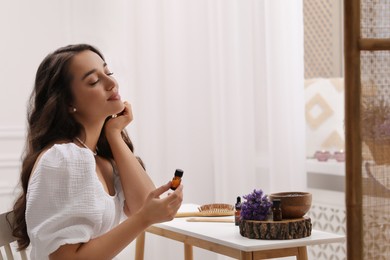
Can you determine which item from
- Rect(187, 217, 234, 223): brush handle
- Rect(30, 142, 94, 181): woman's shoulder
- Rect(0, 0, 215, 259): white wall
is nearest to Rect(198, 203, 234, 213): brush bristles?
Rect(187, 217, 234, 223): brush handle

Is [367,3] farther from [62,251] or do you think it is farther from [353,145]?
[62,251]

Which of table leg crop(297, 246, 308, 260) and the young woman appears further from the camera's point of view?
table leg crop(297, 246, 308, 260)

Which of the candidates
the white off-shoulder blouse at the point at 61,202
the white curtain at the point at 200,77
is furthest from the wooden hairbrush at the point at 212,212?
the white off-shoulder blouse at the point at 61,202

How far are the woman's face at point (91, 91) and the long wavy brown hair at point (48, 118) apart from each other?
0.8 inches

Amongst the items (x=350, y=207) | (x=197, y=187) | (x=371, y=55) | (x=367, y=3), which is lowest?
(x=197, y=187)

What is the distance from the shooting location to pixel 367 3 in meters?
1.57

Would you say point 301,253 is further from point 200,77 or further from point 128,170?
point 200,77

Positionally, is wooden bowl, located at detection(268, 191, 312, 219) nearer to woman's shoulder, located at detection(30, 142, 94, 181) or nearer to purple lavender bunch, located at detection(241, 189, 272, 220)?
purple lavender bunch, located at detection(241, 189, 272, 220)

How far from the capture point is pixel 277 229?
2.27 m

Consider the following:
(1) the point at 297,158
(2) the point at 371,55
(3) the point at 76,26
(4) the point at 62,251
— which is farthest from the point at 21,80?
(2) the point at 371,55

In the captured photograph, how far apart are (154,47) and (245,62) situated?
50 cm

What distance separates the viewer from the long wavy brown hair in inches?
82.8

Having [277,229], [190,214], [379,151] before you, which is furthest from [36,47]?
[379,151]

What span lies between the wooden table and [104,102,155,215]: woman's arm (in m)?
0.25
